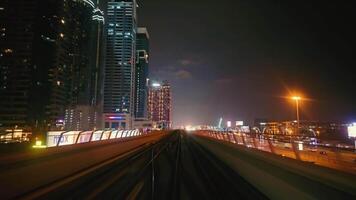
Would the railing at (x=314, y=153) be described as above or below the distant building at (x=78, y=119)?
below

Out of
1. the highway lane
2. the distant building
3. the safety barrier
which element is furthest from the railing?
the distant building

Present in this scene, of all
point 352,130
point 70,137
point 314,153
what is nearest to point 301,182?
point 314,153

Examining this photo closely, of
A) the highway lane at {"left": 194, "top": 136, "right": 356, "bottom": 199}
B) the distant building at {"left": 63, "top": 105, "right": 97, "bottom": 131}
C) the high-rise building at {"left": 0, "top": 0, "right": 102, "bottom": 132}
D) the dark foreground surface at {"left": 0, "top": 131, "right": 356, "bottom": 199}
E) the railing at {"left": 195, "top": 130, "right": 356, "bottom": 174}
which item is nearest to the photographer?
the highway lane at {"left": 194, "top": 136, "right": 356, "bottom": 199}

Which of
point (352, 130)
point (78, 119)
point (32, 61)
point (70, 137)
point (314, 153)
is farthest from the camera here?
point (78, 119)

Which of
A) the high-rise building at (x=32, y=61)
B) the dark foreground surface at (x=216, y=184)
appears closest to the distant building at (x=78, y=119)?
the high-rise building at (x=32, y=61)

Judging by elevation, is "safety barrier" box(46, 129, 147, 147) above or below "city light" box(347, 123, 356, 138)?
below

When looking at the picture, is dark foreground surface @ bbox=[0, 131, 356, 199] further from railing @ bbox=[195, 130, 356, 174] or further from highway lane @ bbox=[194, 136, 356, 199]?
railing @ bbox=[195, 130, 356, 174]

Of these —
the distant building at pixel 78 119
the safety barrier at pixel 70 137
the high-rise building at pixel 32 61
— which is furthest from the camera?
the distant building at pixel 78 119

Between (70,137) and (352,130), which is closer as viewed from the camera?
(70,137)

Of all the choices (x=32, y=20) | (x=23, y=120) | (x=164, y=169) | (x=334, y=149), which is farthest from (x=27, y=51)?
(x=334, y=149)

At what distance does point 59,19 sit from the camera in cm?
16075

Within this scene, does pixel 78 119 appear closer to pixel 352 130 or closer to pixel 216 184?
pixel 352 130

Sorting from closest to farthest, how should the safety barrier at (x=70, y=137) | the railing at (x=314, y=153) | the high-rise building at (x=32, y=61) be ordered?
the railing at (x=314, y=153) → the safety barrier at (x=70, y=137) → the high-rise building at (x=32, y=61)

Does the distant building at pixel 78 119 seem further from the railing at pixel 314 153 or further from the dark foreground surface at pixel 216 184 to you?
the railing at pixel 314 153
